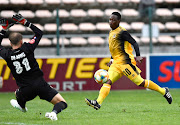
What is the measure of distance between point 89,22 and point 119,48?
33.8 feet

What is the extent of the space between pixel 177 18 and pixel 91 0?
12.7ft

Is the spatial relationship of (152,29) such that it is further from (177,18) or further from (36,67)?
(36,67)

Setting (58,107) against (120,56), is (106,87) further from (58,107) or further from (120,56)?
(58,107)

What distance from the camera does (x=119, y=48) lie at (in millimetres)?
8359

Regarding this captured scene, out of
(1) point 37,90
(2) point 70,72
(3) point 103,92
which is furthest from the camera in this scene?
(2) point 70,72

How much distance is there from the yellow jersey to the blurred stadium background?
6.78m

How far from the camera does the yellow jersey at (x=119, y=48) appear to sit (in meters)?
8.29

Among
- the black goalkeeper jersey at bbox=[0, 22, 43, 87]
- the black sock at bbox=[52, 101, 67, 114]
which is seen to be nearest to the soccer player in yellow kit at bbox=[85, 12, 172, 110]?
the black sock at bbox=[52, 101, 67, 114]

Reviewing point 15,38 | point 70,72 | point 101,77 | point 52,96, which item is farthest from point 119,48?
point 70,72

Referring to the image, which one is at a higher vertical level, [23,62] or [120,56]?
[23,62]

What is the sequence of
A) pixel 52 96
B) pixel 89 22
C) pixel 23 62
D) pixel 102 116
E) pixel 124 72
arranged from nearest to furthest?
pixel 23 62
pixel 52 96
pixel 102 116
pixel 124 72
pixel 89 22

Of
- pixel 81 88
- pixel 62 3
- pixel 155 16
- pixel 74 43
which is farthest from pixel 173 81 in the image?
pixel 62 3

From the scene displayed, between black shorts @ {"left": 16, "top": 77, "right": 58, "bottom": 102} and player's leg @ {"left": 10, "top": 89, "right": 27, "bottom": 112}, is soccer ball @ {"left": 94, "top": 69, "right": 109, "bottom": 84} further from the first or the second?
player's leg @ {"left": 10, "top": 89, "right": 27, "bottom": 112}

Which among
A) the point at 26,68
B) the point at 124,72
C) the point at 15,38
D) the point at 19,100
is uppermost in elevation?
the point at 15,38
